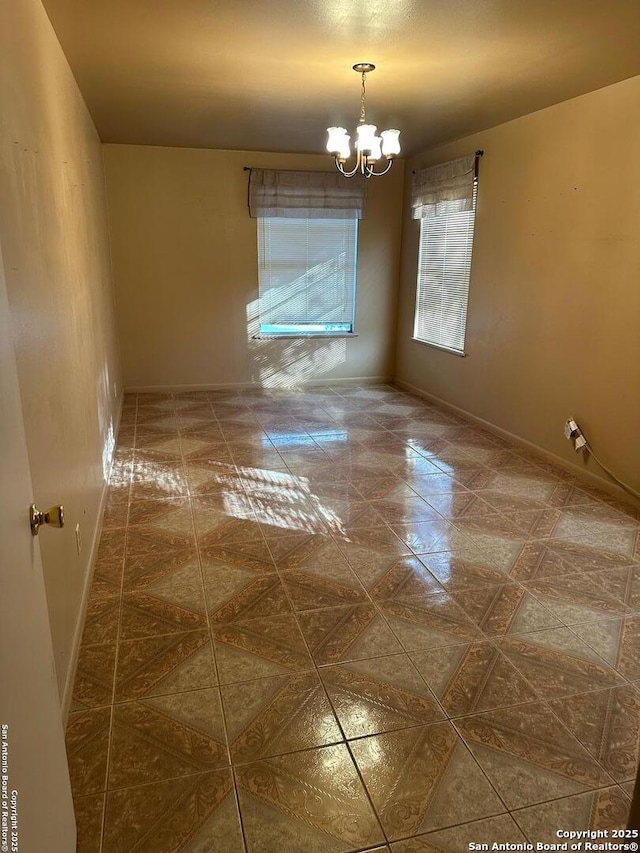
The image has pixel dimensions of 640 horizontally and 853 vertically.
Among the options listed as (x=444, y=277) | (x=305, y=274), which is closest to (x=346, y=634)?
(x=444, y=277)

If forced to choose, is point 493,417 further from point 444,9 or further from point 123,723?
point 123,723

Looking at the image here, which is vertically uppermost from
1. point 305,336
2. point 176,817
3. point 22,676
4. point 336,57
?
point 336,57

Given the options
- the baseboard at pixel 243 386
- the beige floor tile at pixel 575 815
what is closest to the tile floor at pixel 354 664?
the beige floor tile at pixel 575 815

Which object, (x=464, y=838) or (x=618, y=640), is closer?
(x=464, y=838)

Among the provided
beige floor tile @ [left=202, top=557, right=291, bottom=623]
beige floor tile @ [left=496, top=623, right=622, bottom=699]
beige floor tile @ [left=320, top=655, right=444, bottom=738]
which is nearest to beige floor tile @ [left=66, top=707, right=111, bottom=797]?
beige floor tile @ [left=202, top=557, right=291, bottom=623]

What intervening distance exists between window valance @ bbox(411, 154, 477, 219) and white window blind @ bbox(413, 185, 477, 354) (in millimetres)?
45

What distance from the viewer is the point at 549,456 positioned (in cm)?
421

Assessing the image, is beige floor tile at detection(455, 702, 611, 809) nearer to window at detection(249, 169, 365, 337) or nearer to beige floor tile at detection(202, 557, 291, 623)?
beige floor tile at detection(202, 557, 291, 623)

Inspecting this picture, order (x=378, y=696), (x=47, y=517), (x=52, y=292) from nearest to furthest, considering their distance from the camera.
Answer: (x=47, y=517) → (x=378, y=696) → (x=52, y=292)

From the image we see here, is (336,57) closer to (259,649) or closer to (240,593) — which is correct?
(240,593)

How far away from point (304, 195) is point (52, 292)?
4251 mm

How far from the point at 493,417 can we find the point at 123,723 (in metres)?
3.85

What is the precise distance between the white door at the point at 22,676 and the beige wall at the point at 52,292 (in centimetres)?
11

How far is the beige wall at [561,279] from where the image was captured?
346cm
